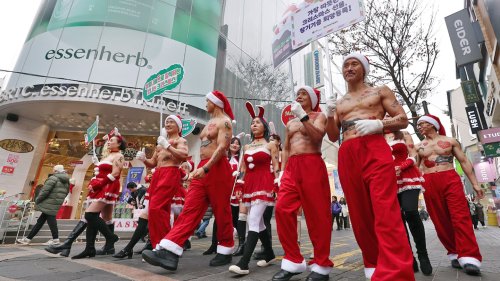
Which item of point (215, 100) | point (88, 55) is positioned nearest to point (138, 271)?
point (215, 100)

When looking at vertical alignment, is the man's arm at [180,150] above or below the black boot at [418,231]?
above

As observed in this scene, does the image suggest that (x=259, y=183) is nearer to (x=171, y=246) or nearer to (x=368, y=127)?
(x=171, y=246)

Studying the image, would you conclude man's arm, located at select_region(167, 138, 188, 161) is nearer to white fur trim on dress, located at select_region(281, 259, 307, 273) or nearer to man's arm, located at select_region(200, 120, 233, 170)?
man's arm, located at select_region(200, 120, 233, 170)

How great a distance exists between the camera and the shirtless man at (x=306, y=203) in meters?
2.96

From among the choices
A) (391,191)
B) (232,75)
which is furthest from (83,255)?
(232,75)

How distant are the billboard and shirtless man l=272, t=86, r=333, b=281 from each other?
39.4ft

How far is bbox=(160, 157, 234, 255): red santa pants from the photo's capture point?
3.46 metres

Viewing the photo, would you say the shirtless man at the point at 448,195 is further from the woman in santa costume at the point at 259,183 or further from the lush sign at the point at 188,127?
the lush sign at the point at 188,127

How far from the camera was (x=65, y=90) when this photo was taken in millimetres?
13430

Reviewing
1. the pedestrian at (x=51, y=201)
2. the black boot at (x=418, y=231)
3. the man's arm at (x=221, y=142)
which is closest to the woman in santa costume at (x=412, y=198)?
the black boot at (x=418, y=231)

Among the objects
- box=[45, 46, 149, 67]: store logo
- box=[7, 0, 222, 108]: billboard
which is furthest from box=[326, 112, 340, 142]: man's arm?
box=[45, 46, 149, 67]: store logo

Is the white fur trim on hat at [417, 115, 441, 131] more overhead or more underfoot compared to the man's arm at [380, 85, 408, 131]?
more overhead

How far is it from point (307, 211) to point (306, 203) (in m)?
0.08

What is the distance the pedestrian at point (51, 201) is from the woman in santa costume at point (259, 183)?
16.6ft
